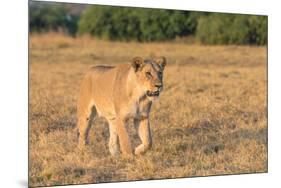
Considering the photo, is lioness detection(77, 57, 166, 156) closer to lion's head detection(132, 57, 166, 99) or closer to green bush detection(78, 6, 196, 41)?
lion's head detection(132, 57, 166, 99)

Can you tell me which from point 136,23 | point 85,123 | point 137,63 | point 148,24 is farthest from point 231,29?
point 85,123

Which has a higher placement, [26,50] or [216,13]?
[216,13]

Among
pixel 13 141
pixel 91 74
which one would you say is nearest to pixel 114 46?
pixel 91 74

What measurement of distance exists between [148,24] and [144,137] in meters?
1.36

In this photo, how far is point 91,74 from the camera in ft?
21.3

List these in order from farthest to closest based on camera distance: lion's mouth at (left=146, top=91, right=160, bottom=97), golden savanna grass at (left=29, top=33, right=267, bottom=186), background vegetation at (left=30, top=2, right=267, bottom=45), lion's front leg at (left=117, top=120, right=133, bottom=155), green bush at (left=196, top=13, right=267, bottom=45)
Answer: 1. green bush at (left=196, top=13, right=267, bottom=45)
2. background vegetation at (left=30, top=2, right=267, bottom=45)
3. golden savanna grass at (left=29, top=33, right=267, bottom=186)
4. lion's front leg at (left=117, top=120, right=133, bottom=155)
5. lion's mouth at (left=146, top=91, right=160, bottom=97)

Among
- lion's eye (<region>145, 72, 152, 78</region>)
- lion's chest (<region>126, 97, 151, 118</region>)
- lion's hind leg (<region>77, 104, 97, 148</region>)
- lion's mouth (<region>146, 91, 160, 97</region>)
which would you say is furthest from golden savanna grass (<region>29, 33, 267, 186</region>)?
lion's eye (<region>145, 72, 152, 78</region>)

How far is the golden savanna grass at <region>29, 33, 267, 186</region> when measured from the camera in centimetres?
620

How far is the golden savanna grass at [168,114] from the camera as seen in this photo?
244 inches

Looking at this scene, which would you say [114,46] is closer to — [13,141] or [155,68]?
[155,68]

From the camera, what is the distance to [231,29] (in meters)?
7.43

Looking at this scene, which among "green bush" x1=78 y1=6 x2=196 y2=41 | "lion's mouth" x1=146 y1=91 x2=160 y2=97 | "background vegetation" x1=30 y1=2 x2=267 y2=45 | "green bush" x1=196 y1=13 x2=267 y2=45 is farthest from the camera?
"green bush" x1=196 y1=13 x2=267 y2=45

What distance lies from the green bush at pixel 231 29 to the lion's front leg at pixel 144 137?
4.70ft

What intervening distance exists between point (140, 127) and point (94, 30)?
1352 millimetres
